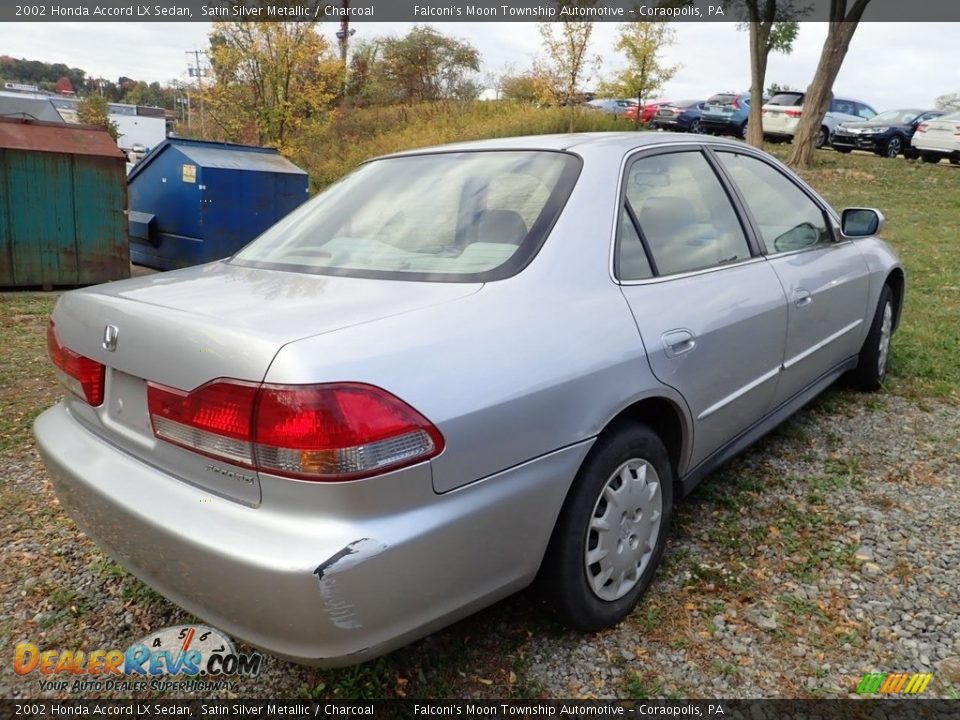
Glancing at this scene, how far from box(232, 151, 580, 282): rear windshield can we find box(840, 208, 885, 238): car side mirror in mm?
Result: 2232

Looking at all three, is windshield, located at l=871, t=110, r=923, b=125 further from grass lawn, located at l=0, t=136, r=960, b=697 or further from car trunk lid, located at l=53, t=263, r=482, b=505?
car trunk lid, located at l=53, t=263, r=482, b=505

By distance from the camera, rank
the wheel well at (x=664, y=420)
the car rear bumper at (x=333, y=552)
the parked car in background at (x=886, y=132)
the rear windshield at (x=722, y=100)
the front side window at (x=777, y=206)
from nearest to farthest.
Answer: the car rear bumper at (x=333, y=552), the wheel well at (x=664, y=420), the front side window at (x=777, y=206), the parked car in background at (x=886, y=132), the rear windshield at (x=722, y=100)

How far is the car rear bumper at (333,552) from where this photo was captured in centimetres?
160

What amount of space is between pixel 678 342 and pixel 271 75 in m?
16.8

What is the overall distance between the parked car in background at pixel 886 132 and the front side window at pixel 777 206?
1980cm

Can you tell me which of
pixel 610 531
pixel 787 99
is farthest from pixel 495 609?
pixel 787 99

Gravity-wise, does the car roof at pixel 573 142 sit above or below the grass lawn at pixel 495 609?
above

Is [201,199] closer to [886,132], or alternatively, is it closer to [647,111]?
[886,132]

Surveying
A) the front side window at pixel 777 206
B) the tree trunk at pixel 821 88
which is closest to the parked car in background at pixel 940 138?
the tree trunk at pixel 821 88

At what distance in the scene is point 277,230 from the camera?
288 cm

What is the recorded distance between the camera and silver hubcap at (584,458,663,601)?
2248 mm

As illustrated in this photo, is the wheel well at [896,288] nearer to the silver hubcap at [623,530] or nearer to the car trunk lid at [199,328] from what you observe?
the silver hubcap at [623,530]

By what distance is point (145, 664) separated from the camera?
231cm

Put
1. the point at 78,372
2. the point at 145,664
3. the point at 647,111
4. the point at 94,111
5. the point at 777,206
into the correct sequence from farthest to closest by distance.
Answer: the point at 94,111, the point at 647,111, the point at 777,206, the point at 145,664, the point at 78,372
